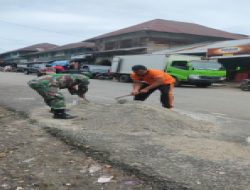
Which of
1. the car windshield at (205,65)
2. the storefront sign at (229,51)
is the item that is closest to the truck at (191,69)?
the car windshield at (205,65)

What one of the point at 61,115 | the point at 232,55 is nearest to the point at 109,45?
the point at 232,55

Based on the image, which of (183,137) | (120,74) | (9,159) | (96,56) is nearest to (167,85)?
(183,137)

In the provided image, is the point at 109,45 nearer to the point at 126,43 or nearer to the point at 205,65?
the point at 126,43

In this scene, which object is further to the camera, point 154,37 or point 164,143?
point 154,37

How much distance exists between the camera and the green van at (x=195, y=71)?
2908cm

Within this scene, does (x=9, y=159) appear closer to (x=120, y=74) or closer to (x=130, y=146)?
(x=130, y=146)

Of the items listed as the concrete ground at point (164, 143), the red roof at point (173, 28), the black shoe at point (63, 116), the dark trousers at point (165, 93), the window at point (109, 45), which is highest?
the red roof at point (173, 28)

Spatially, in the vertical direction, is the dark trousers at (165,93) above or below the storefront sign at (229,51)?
below

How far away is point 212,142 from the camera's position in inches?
264

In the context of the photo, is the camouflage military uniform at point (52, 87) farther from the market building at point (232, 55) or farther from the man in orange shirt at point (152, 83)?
the market building at point (232, 55)

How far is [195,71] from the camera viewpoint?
29078 millimetres

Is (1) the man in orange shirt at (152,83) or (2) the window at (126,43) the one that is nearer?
(1) the man in orange shirt at (152,83)

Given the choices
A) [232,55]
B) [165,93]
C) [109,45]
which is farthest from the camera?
[109,45]

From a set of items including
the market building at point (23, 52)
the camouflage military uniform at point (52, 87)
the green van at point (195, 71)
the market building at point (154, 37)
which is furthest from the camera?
the market building at point (23, 52)
